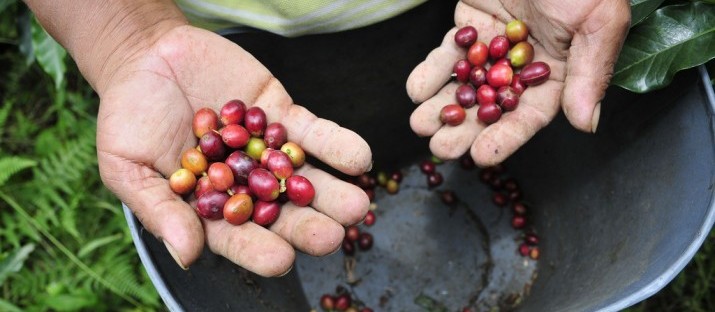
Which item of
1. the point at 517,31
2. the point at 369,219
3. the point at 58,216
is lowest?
the point at 58,216

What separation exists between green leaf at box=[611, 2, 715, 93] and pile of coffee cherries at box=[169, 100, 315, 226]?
1.31 meters

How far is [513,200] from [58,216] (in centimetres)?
278

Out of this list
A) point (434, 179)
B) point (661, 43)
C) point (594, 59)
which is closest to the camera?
point (594, 59)

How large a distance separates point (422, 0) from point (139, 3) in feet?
4.02

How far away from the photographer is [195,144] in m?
2.57

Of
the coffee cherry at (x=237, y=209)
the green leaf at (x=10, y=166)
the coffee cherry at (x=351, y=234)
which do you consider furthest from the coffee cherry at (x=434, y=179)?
the green leaf at (x=10, y=166)

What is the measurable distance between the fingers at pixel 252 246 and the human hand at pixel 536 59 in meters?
0.84

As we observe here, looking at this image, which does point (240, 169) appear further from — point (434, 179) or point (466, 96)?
point (434, 179)

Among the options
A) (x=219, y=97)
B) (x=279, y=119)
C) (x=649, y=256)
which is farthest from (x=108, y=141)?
(x=649, y=256)

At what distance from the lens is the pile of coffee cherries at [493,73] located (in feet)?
8.47

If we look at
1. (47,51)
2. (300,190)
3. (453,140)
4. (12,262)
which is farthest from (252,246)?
(47,51)

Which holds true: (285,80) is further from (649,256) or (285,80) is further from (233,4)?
(649,256)

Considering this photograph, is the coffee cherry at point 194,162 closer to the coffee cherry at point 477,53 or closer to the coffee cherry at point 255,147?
the coffee cherry at point 255,147

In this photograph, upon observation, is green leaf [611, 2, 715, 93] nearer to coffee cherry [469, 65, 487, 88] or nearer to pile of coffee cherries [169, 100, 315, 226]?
coffee cherry [469, 65, 487, 88]
